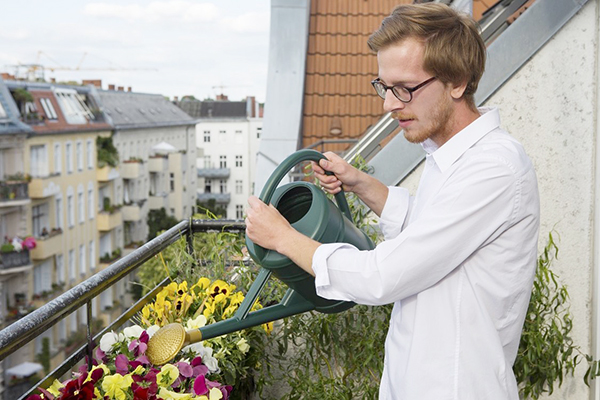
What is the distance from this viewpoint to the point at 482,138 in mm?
1207

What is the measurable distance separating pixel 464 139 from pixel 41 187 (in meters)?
34.6

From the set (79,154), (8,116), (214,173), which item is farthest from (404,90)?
(214,173)

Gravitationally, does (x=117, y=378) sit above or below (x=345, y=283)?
below

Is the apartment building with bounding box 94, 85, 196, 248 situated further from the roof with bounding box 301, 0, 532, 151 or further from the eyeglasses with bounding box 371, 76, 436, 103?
the eyeglasses with bounding box 371, 76, 436, 103

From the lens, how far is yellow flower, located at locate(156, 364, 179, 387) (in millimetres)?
1545

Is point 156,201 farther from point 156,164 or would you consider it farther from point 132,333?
point 132,333

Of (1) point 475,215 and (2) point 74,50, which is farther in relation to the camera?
(2) point 74,50

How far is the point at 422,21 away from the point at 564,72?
4.45 feet

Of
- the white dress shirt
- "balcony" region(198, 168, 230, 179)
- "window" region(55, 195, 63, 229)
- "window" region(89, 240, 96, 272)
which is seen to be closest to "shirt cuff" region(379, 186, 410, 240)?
the white dress shirt

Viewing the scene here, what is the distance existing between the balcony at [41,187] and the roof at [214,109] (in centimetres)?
2805

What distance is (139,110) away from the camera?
49625mm

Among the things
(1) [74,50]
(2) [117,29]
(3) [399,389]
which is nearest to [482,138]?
(3) [399,389]

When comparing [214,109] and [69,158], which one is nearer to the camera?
[69,158]

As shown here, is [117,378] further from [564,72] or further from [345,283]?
[564,72]
